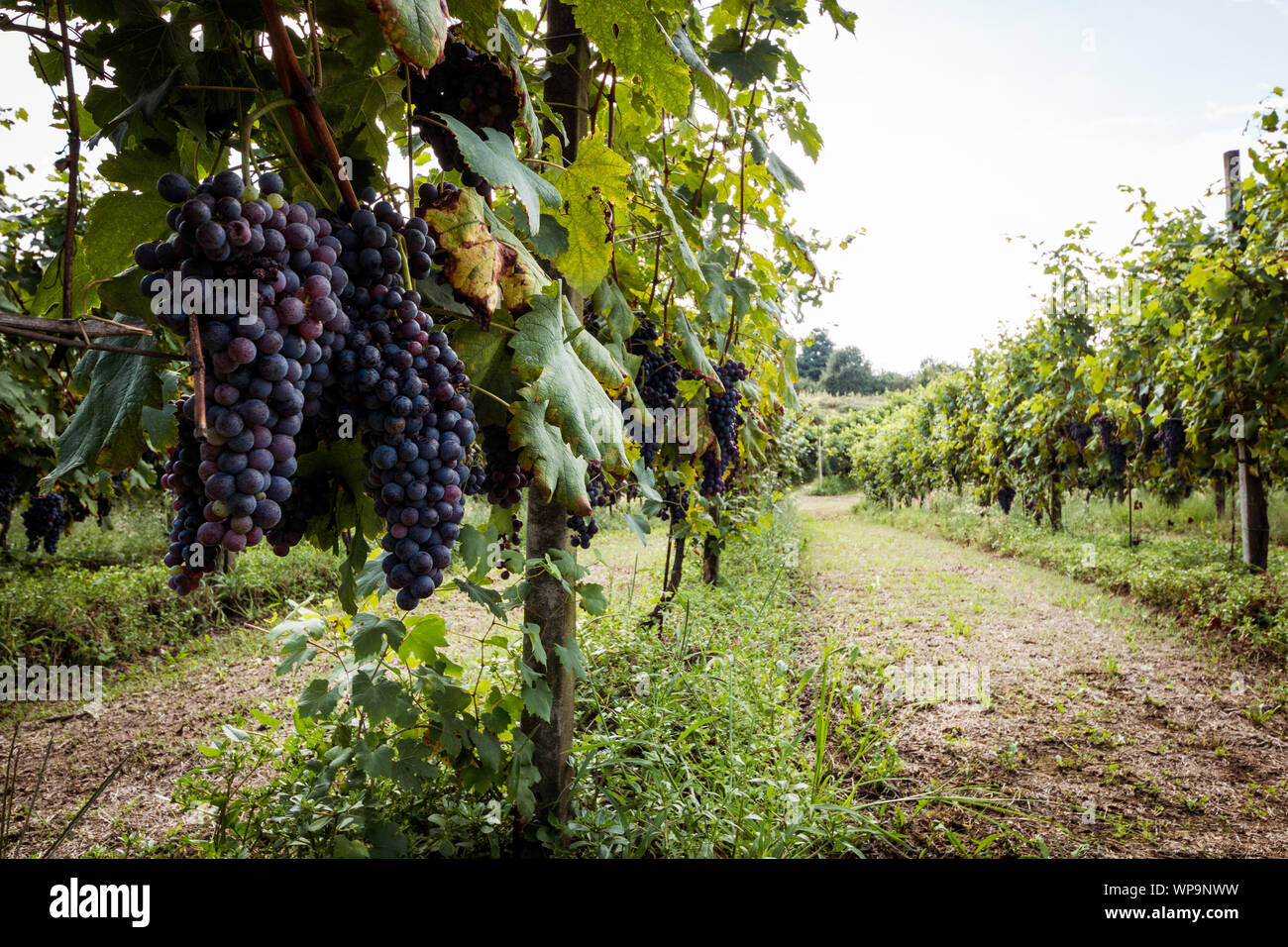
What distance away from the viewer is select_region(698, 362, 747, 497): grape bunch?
3.09 metres

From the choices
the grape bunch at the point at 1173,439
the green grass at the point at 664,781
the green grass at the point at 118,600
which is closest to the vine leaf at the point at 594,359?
the green grass at the point at 664,781

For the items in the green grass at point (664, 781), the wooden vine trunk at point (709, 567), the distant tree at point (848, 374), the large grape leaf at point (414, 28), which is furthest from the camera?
the distant tree at point (848, 374)

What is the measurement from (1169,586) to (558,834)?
7.78m

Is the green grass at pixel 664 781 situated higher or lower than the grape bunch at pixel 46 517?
lower

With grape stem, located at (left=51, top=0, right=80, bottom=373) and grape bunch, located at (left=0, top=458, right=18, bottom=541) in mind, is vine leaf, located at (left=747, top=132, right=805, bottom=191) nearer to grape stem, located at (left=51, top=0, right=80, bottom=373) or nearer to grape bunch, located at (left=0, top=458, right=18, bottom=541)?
grape stem, located at (left=51, top=0, right=80, bottom=373)

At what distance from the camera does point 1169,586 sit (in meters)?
7.41

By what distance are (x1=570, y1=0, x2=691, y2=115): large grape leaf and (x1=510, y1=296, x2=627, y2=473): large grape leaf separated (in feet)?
1.96

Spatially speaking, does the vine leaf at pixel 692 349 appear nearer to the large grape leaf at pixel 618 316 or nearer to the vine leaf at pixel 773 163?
the large grape leaf at pixel 618 316

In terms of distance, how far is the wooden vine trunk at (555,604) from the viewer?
6.67 feet

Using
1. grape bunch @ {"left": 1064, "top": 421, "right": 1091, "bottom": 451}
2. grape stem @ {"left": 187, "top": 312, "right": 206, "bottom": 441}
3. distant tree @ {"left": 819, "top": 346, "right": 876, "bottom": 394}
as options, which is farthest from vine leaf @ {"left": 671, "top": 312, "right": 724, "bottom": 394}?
distant tree @ {"left": 819, "top": 346, "right": 876, "bottom": 394}

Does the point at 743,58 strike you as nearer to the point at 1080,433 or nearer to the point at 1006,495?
the point at 1080,433

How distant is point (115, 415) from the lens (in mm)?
993

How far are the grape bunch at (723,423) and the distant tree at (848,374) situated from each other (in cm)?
6188
